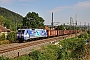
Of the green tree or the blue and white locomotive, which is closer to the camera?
the blue and white locomotive

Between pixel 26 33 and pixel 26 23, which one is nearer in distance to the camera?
pixel 26 33

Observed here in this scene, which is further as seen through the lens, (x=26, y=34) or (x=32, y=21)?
(x=32, y=21)

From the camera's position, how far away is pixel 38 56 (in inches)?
661

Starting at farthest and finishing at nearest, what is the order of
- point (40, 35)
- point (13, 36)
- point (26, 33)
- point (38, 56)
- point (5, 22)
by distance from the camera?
point (5, 22) → point (40, 35) → point (13, 36) → point (26, 33) → point (38, 56)

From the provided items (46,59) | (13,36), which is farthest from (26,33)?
(46,59)

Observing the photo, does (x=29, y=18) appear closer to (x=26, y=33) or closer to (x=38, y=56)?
(x=26, y=33)

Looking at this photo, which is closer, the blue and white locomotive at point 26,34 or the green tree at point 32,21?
the blue and white locomotive at point 26,34

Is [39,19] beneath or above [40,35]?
above

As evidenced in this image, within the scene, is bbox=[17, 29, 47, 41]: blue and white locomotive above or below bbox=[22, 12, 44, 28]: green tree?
below

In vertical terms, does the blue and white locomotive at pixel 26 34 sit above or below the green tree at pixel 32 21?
below

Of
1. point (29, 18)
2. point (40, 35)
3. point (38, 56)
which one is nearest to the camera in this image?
point (38, 56)

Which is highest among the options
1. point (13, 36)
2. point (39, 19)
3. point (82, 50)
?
point (39, 19)

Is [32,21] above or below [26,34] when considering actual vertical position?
above

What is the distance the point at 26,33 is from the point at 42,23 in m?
52.9
